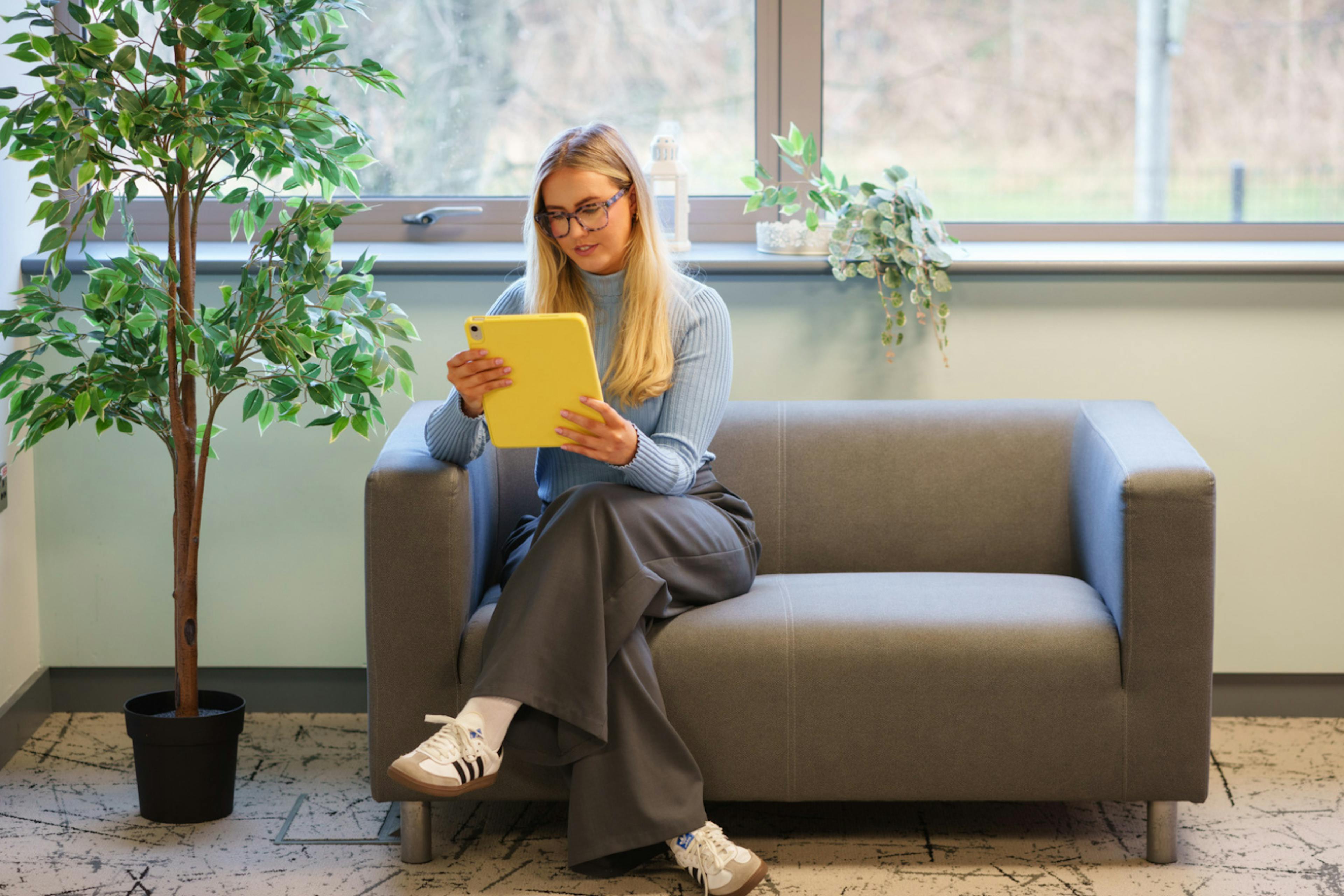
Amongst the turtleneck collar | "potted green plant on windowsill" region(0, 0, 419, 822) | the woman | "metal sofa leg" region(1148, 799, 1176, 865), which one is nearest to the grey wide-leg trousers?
the woman

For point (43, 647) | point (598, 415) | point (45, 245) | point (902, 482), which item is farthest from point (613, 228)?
point (43, 647)

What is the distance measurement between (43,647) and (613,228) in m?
1.51

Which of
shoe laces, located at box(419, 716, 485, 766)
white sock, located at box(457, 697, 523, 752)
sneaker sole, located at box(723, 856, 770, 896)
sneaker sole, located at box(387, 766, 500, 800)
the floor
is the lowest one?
the floor

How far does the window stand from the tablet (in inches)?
46.1

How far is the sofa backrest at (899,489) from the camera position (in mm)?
2369

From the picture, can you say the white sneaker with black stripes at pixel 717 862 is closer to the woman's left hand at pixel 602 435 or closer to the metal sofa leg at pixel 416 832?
the metal sofa leg at pixel 416 832

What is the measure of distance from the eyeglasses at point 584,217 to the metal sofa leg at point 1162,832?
1220mm

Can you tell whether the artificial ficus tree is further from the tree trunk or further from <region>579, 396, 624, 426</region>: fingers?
<region>579, 396, 624, 426</region>: fingers

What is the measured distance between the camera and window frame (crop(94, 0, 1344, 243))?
275 centimetres

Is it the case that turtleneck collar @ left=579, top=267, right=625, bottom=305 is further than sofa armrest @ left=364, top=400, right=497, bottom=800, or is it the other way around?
turtleneck collar @ left=579, top=267, right=625, bottom=305

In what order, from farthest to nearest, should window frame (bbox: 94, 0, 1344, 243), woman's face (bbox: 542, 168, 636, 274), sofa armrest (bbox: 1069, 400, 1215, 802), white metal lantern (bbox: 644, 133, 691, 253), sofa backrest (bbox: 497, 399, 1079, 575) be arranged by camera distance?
window frame (bbox: 94, 0, 1344, 243) < white metal lantern (bbox: 644, 133, 691, 253) < sofa backrest (bbox: 497, 399, 1079, 575) < woman's face (bbox: 542, 168, 636, 274) < sofa armrest (bbox: 1069, 400, 1215, 802)

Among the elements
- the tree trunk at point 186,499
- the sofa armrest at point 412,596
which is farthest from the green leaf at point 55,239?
the sofa armrest at point 412,596

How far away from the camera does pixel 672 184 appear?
105 inches

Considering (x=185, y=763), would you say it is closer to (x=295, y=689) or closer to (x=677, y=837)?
(x=295, y=689)
